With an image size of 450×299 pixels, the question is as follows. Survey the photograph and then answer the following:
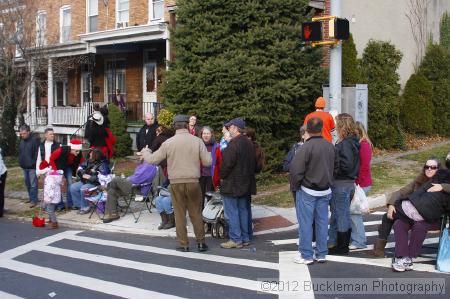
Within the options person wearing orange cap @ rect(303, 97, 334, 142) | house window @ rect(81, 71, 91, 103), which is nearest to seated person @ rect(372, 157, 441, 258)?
person wearing orange cap @ rect(303, 97, 334, 142)

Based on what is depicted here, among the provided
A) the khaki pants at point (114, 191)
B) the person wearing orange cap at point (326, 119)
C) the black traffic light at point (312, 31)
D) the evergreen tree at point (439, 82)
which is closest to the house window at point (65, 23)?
the evergreen tree at point (439, 82)

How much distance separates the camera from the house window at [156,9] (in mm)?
21516

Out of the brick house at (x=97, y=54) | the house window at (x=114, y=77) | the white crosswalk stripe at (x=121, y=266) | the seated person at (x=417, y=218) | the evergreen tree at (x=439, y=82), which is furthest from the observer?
the house window at (x=114, y=77)

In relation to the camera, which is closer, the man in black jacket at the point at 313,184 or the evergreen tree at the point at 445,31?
the man in black jacket at the point at 313,184

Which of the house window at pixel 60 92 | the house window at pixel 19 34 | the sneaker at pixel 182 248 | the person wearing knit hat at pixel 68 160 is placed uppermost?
the house window at pixel 19 34

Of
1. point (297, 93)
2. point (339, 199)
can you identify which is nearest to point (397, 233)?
point (339, 199)

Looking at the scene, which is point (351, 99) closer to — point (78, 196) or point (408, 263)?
point (408, 263)

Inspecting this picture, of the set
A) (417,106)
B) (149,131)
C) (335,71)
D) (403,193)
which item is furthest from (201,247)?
(417,106)

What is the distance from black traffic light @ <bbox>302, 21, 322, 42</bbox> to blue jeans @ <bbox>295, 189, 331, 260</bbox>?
16.0ft

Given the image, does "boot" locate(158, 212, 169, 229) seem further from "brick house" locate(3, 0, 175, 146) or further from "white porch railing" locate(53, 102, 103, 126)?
"white porch railing" locate(53, 102, 103, 126)

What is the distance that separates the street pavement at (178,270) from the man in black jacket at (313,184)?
28 centimetres

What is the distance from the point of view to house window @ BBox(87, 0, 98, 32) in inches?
969

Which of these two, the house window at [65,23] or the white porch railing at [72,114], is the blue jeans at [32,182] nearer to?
the white porch railing at [72,114]

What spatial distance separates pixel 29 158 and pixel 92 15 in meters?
13.5
